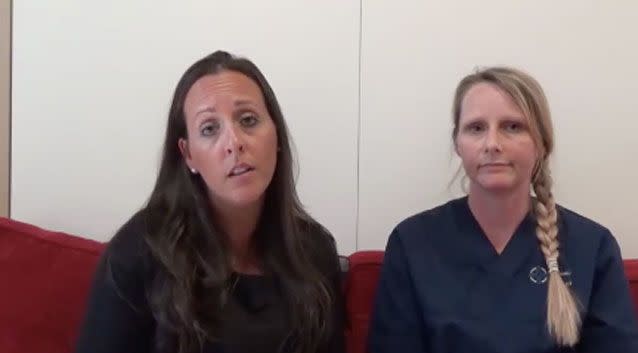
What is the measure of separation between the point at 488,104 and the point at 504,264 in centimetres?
30

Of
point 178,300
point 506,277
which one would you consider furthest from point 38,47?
point 506,277

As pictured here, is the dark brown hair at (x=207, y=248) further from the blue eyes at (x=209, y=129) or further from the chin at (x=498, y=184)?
the chin at (x=498, y=184)

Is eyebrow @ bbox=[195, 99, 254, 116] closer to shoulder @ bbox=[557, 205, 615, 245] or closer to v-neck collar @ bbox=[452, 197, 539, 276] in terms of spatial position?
v-neck collar @ bbox=[452, 197, 539, 276]

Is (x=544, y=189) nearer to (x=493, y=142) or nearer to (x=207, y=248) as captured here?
(x=493, y=142)

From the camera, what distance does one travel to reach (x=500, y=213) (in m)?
1.34

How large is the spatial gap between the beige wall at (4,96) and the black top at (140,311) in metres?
0.52

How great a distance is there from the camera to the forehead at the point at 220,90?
1213 millimetres

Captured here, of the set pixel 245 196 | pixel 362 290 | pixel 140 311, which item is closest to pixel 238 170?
pixel 245 196

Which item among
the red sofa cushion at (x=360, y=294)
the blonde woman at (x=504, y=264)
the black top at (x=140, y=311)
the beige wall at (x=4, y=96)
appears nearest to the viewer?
the black top at (x=140, y=311)

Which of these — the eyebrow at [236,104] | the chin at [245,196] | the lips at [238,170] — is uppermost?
the eyebrow at [236,104]

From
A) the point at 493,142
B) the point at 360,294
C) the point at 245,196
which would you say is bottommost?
the point at 360,294

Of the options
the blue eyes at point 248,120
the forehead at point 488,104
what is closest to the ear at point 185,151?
the blue eyes at point 248,120

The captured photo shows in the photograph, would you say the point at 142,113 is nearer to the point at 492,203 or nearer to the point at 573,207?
the point at 492,203

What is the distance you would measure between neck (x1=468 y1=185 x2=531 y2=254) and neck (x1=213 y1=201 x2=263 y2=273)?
43 cm
